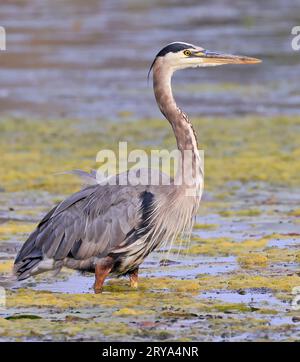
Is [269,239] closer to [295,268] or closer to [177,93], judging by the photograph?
[295,268]

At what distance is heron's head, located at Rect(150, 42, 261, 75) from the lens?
8.85m

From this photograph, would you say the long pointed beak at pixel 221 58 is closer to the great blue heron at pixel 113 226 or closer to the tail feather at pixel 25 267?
the great blue heron at pixel 113 226

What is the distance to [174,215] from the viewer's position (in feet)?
28.2

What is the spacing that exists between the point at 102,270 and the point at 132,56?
15.6 metres

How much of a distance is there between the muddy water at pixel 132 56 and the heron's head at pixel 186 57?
8.55m

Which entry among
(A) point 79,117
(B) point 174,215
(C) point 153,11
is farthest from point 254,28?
(B) point 174,215

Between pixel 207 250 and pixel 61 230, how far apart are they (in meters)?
1.79

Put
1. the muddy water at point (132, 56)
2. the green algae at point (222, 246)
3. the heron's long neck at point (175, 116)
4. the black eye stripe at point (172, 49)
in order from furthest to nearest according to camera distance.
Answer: the muddy water at point (132, 56), the green algae at point (222, 246), the black eye stripe at point (172, 49), the heron's long neck at point (175, 116)

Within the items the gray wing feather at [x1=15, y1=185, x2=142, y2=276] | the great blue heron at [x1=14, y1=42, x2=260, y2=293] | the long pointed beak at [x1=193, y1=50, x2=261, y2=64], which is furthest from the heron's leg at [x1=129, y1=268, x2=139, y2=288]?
the long pointed beak at [x1=193, y1=50, x2=261, y2=64]

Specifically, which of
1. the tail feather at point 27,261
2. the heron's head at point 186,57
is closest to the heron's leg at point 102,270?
the tail feather at point 27,261

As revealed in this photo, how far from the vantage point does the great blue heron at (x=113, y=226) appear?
846cm

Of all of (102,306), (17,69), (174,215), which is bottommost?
(102,306)

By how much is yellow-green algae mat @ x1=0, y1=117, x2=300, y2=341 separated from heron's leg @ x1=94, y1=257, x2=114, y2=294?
121 millimetres

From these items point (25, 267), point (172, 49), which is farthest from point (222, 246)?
point (25, 267)
